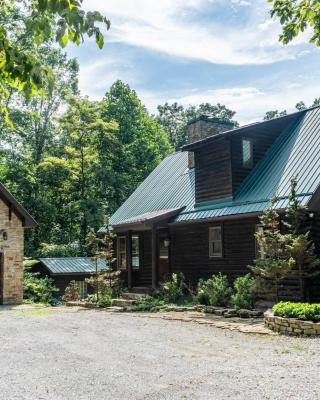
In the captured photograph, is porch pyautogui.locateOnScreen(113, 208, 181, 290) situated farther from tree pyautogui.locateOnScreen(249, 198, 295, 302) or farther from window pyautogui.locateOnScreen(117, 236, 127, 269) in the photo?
tree pyautogui.locateOnScreen(249, 198, 295, 302)

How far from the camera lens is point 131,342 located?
10242 millimetres

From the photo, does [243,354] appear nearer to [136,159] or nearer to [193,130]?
[193,130]

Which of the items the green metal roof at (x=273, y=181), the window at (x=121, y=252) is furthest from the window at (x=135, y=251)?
the green metal roof at (x=273, y=181)

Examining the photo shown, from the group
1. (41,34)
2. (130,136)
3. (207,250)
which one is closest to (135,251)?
(207,250)

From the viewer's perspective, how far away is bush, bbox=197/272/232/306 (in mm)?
15562

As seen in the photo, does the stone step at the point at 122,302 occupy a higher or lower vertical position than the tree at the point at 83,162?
A: lower

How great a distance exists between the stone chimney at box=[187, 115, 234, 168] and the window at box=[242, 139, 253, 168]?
13.6ft

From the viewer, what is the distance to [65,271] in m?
28.8

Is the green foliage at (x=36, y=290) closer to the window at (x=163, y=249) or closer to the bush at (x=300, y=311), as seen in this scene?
the window at (x=163, y=249)

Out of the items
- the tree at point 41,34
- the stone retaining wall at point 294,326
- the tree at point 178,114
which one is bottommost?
the stone retaining wall at point 294,326

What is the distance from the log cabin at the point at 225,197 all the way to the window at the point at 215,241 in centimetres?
4

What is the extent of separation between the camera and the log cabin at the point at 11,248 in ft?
72.0

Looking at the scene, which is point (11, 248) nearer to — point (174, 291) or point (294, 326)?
point (174, 291)

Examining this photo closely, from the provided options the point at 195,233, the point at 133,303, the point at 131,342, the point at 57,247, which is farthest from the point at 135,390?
the point at 57,247
